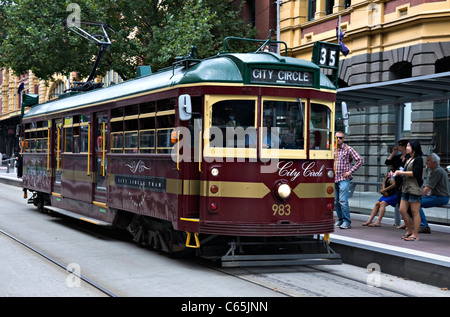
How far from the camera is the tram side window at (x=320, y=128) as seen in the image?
9500mm

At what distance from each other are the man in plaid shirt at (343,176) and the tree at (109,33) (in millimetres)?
13381

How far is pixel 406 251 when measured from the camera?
30.7 ft

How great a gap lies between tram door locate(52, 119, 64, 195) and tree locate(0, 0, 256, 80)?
10457mm

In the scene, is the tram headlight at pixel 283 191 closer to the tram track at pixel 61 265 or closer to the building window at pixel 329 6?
the tram track at pixel 61 265

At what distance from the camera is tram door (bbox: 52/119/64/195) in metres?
15.4

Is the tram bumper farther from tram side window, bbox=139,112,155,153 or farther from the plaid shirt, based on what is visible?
the plaid shirt

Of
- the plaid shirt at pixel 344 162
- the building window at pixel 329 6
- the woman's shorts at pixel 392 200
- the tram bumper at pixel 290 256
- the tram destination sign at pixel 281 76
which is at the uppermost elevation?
the building window at pixel 329 6

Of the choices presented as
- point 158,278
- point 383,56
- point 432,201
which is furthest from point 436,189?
point 383,56

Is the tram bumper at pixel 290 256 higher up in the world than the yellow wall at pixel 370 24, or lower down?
lower down

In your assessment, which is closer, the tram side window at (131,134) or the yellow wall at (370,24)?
the tram side window at (131,134)

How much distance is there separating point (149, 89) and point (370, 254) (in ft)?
13.5

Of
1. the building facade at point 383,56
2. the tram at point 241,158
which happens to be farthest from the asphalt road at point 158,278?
the building facade at point 383,56
